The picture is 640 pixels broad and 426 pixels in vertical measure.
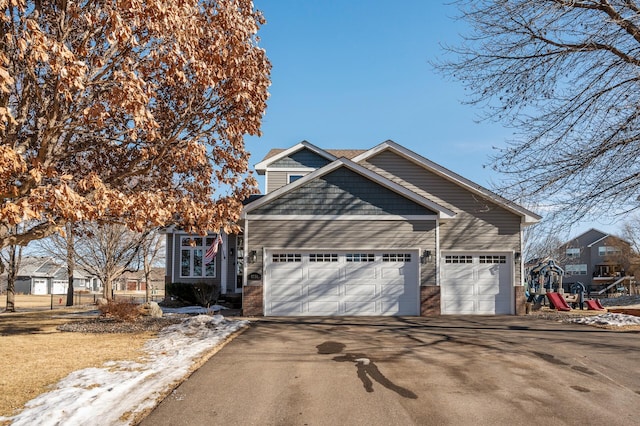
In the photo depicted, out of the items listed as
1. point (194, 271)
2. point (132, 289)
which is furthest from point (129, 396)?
point (132, 289)

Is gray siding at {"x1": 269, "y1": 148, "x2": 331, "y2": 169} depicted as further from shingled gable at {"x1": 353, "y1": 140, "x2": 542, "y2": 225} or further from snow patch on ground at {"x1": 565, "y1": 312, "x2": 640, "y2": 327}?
snow patch on ground at {"x1": 565, "y1": 312, "x2": 640, "y2": 327}

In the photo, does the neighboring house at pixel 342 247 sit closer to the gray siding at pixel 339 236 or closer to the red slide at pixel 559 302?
the gray siding at pixel 339 236

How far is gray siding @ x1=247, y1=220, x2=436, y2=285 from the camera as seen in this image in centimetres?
1659

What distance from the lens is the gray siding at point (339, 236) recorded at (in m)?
16.6

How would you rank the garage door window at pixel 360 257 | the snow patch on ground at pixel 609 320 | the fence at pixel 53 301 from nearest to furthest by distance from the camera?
the snow patch on ground at pixel 609 320 < the garage door window at pixel 360 257 < the fence at pixel 53 301

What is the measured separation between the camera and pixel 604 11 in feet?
31.1

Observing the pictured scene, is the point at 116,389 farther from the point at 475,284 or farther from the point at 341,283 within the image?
the point at 475,284

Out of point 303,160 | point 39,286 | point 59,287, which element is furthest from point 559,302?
point 59,287

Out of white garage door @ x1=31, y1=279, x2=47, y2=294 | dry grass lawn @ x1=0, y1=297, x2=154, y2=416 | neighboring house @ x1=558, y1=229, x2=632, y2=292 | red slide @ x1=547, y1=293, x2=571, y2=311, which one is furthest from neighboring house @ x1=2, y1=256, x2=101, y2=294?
neighboring house @ x1=558, y1=229, x2=632, y2=292

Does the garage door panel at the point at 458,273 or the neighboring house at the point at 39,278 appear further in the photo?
the neighboring house at the point at 39,278

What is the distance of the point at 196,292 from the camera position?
2092 cm

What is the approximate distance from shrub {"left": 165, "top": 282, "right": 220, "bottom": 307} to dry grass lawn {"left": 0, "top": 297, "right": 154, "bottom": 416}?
22.1 feet

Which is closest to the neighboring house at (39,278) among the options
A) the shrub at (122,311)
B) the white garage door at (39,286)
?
the white garage door at (39,286)

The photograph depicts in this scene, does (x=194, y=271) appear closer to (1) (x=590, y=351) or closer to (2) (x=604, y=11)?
(1) (x=590, y=351)
